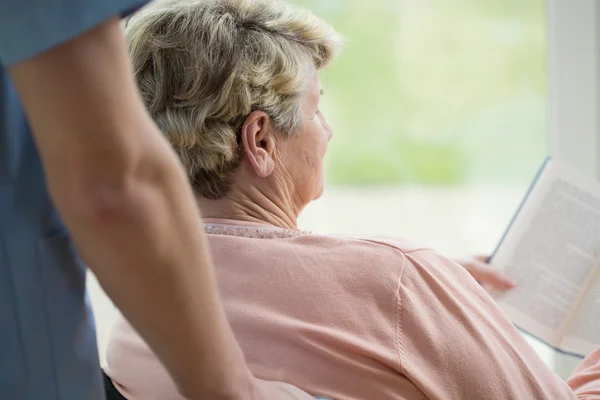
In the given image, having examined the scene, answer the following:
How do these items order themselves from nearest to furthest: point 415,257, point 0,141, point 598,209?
point 0,141 → point 415,257 → point 598,209

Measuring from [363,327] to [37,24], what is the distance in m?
0.65

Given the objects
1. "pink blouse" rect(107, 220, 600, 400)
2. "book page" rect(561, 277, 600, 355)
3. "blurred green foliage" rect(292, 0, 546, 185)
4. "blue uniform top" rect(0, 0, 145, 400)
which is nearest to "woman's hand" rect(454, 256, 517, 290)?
"book page" rect(561, 277, 600, 355)

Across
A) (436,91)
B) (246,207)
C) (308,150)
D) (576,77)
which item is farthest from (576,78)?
(246,207)

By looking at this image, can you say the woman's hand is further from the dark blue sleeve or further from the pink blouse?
the dark blue sleeve

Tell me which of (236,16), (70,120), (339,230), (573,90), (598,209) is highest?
(236,16)

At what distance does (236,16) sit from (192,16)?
69 millimetres

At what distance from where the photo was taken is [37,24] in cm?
50

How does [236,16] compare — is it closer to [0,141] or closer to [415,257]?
[415,257]

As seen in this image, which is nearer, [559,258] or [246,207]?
[246,207]

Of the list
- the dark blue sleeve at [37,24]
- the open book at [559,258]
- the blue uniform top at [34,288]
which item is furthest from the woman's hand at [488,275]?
the dark blue sleeve at [37,24]

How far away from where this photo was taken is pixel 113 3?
0.52 metres

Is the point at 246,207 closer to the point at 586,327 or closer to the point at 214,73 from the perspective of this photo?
the point at 214,73

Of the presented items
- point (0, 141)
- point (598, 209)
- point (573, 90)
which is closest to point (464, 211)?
point (573, 90)

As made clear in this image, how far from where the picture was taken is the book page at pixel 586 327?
139cm
